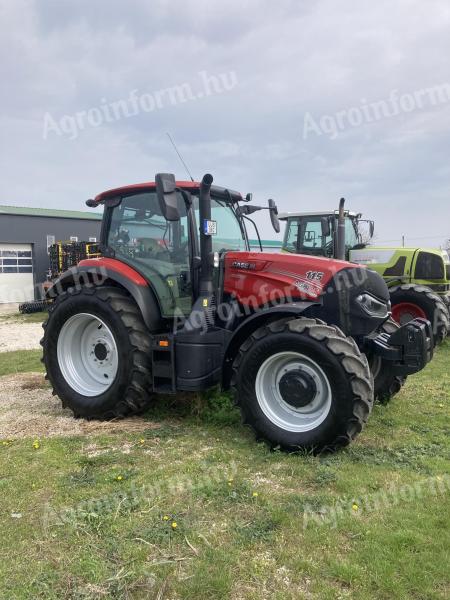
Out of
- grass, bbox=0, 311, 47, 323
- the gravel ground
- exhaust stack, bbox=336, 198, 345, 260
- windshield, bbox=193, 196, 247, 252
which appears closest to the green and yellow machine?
exhaust stack, bbox=336, 198, 345, 260

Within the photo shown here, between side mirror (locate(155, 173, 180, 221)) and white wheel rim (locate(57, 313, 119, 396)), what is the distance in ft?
5.21

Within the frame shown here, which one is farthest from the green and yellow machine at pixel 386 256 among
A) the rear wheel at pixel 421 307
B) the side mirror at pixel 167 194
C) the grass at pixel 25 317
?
the grass at pixel 25 317

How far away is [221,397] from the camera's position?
5324 mm

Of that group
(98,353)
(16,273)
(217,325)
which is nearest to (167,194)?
(217,325)

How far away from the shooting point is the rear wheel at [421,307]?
842 cm

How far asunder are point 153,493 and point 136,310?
2050 mm

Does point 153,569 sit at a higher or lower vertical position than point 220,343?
lower

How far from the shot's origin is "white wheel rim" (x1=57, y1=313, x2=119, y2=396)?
5398 mm

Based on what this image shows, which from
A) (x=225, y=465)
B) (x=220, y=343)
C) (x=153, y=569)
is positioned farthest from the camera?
(x=220, y=343)

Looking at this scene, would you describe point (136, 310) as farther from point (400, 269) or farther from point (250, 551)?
point (400, 269)

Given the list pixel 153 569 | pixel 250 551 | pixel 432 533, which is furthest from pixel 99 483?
pixel 432 533

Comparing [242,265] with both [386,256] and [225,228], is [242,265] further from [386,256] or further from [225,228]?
[386,256]

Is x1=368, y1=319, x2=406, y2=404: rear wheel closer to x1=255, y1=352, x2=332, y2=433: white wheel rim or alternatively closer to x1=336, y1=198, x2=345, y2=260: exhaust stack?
x1=255, y1=352, x2=332, y2=433: white wheel rim

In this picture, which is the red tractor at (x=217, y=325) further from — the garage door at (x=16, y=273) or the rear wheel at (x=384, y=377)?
the garage door at (x=16, y=273)
